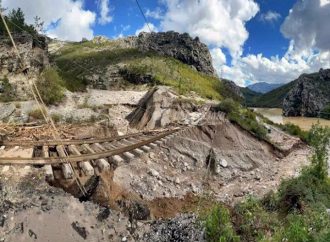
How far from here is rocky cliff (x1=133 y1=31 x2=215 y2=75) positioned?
4877 inches

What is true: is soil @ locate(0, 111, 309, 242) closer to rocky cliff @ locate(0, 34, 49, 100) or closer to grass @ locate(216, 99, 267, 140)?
grass @ locate(216, 99, 267, 140)

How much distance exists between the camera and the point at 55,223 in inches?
346

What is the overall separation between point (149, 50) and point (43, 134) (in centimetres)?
11360

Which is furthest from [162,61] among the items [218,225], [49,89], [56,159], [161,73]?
[218,225]

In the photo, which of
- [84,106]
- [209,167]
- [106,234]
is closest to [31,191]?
[106,234]

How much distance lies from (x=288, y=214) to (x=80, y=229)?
6.01 meters

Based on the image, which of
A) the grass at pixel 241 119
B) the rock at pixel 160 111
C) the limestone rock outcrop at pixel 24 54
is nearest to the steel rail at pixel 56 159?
the grass at pixel 241 119

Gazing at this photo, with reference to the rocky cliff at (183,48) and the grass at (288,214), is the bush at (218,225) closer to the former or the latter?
the grass at (288,214)

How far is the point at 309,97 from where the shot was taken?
419 feet

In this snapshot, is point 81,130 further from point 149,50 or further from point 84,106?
point 149,50

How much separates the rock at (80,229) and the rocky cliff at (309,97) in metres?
120

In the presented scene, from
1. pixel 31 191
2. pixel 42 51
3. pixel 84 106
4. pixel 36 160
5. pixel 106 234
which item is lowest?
pixel 106 234

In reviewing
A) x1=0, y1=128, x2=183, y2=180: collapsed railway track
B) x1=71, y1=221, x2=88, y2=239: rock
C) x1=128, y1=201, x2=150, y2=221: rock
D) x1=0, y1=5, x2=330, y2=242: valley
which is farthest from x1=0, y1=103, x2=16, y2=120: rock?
A: x1=71, y1=221, x2=88, y2=239: rock

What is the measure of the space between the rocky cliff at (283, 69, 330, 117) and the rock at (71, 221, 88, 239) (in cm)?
11977
